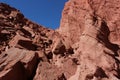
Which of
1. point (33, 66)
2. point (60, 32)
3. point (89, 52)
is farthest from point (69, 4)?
point (33, 66)

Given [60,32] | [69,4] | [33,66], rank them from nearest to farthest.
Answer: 1. [33,66]
2. [60,32]
3. [69,4]

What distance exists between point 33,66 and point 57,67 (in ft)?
4.40

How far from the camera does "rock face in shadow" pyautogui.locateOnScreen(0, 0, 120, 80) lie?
48.7ft

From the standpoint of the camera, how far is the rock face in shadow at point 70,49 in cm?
1484

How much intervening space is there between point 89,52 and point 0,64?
5.32 meters

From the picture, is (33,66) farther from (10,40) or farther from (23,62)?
(10,40)

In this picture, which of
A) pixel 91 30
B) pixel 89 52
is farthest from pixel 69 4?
pixel 89 52

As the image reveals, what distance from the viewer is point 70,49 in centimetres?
1873

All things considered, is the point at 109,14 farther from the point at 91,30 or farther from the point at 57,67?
the point at 57,67

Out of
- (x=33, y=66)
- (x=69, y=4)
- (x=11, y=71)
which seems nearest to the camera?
(x=11, y=71)

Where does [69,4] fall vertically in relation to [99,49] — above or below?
above

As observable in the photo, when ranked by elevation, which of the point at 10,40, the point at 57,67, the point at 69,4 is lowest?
the point at 57,67

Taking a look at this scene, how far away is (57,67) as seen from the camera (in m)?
15.9

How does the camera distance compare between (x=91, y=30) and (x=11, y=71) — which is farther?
(x=91, y=30)
